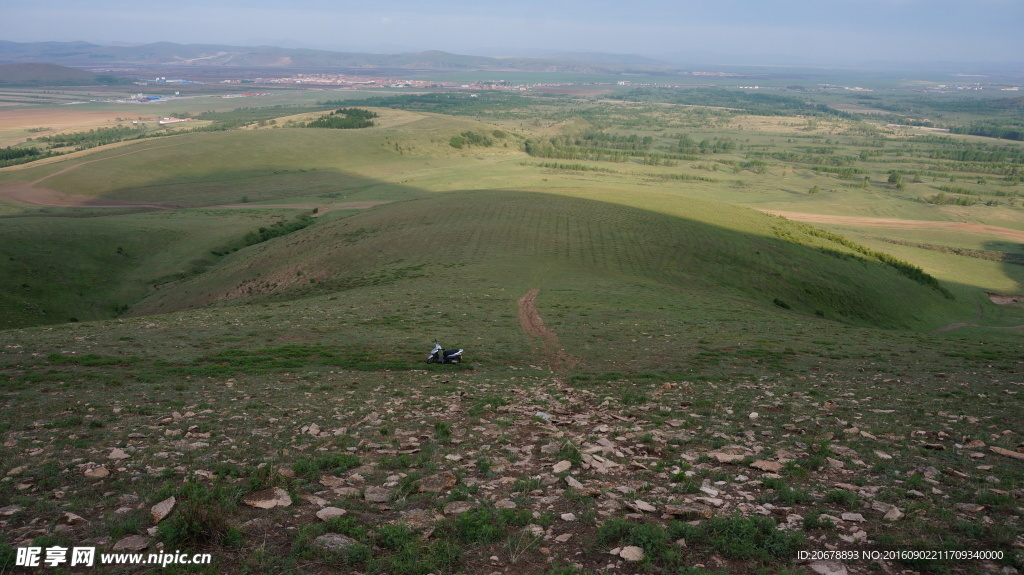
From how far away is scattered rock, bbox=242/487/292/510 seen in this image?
9760 millimetres

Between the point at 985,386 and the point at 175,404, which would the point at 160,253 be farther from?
the point at 985,386

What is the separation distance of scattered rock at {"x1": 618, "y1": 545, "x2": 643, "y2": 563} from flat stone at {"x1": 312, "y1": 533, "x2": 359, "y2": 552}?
176 inches

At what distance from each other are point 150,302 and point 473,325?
41304 millimetres

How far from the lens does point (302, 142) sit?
6142 inches

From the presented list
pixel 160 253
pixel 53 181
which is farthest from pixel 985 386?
pixel 53 181

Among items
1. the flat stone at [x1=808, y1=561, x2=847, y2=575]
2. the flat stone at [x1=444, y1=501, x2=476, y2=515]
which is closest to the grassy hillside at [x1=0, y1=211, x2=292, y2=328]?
the flat stone at [x1=444, y1=501, x2=476, y2=515]

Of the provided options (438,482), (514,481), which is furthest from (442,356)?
(514,481)

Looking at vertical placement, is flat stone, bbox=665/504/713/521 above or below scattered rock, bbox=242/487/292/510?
above

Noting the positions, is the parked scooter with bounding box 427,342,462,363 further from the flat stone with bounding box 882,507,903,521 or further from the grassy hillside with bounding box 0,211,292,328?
the grassy hillside with bounding box 0,211,292,328

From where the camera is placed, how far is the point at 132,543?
839 centimetres

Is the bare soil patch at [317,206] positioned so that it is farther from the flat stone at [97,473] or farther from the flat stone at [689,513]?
the flat stone at [689,513]

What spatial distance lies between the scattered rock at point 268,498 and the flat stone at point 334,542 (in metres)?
1.53

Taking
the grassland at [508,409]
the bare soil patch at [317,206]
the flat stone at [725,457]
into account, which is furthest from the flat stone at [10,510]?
the bare soil patch at [317,206]

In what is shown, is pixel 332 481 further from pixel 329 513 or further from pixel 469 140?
→ pixel 469 140
